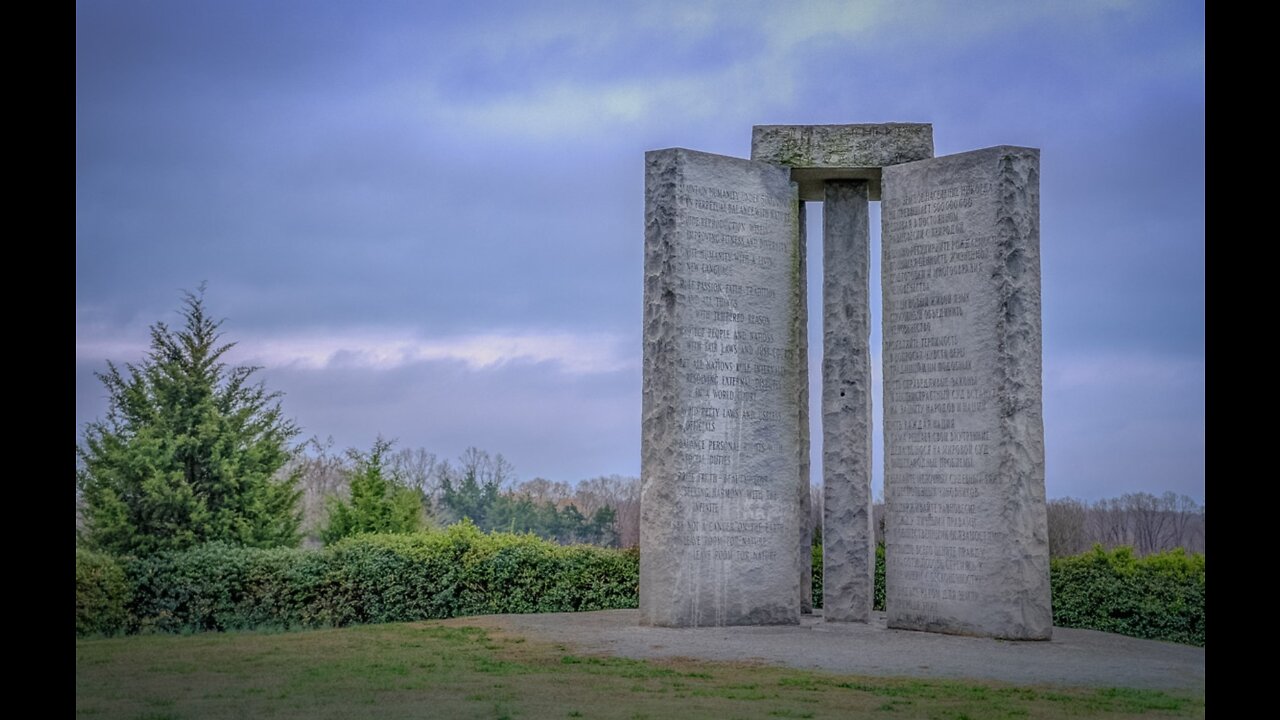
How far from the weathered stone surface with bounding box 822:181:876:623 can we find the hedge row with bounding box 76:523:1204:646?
64.3 inches

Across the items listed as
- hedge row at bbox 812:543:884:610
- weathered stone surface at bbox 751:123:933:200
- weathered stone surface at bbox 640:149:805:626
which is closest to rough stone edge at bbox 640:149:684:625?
weathered stone surface at bbox 640:149:805:626

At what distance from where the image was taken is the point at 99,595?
483 inches

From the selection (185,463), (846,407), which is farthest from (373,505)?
(846,407)

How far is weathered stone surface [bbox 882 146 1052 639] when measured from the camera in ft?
35.3

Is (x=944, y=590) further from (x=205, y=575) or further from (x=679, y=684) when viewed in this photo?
(x=205, y=575)

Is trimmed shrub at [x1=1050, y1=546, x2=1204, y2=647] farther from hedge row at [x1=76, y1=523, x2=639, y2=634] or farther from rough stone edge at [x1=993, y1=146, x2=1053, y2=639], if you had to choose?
hedge row at [x1=76, y1=523, x2=639, y2=634]

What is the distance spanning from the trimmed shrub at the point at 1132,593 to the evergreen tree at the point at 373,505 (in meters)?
8.28

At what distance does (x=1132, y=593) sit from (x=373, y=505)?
948cm

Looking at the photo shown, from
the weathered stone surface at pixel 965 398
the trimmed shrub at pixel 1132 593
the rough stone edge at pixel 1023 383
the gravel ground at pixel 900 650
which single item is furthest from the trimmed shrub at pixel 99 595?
the trimmed shrub at pixel 1132 593

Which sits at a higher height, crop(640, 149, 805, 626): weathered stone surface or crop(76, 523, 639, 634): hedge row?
crop(640, 149, 805, 626): weathered stone surface

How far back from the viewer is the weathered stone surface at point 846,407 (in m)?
11.9
